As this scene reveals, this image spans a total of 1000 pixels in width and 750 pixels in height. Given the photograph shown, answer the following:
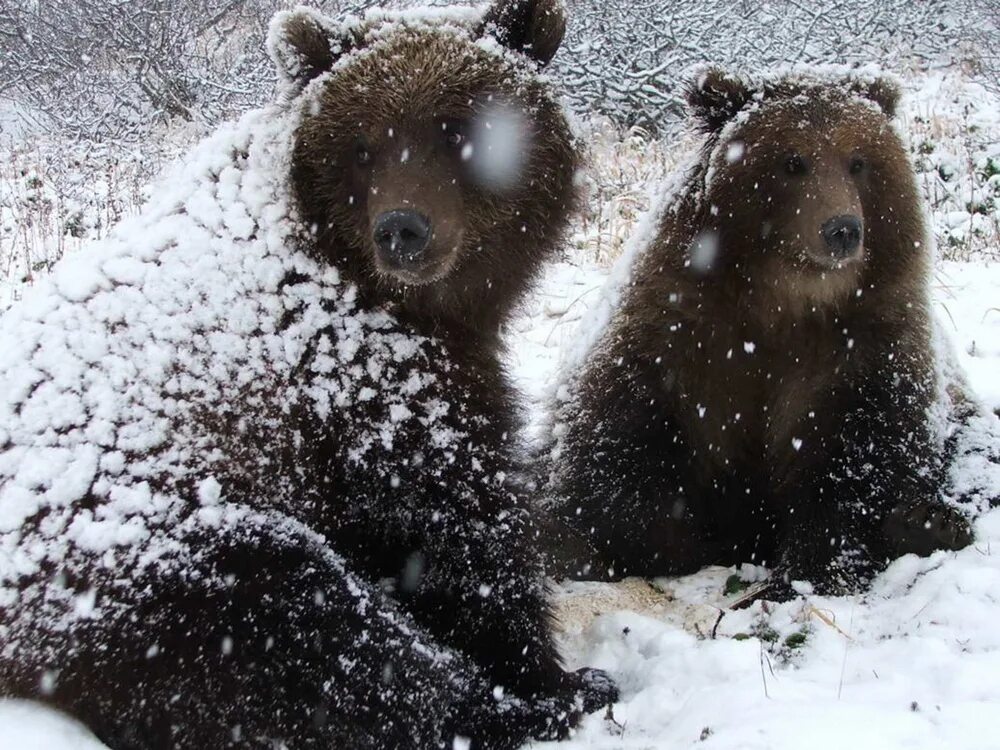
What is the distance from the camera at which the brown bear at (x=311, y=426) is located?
2.75 meters

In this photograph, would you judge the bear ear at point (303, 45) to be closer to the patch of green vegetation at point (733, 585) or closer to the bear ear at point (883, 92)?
the bear ear at point (883, 92)

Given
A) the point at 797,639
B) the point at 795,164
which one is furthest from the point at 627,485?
the point at 795,164

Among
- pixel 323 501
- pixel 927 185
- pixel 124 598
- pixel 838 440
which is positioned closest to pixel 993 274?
pixel 927 185

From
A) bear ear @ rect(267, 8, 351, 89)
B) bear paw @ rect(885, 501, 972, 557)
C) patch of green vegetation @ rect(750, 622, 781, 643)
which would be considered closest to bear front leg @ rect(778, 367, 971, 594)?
bear paw @ rect(885, 501, 972, 557)

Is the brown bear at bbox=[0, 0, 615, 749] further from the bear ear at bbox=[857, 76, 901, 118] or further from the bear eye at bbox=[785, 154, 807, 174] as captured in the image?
the bear ear at bbox=[857, 76, 901, 118]

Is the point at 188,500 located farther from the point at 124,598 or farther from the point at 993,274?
the point at 993,274

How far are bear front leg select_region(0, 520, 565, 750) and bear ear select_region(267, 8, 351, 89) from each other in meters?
1.69

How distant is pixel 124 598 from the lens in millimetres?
2746

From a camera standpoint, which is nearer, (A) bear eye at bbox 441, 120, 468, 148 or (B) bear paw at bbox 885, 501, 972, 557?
(A) bear eye at bbox 441, 120, 468, 148

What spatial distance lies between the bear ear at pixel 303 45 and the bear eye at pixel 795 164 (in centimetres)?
192

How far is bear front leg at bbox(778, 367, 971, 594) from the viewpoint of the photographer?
4.19 metres

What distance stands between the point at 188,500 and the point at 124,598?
1.08 ft

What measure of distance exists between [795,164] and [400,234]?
1.94 meters

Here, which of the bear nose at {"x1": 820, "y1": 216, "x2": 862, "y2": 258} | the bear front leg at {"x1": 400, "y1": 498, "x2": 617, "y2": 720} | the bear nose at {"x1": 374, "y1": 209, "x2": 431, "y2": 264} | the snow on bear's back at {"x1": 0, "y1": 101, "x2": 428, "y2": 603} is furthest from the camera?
the bear nose at {"x1": 820, "y1": 216, "x2": 862, "y2": 258}
